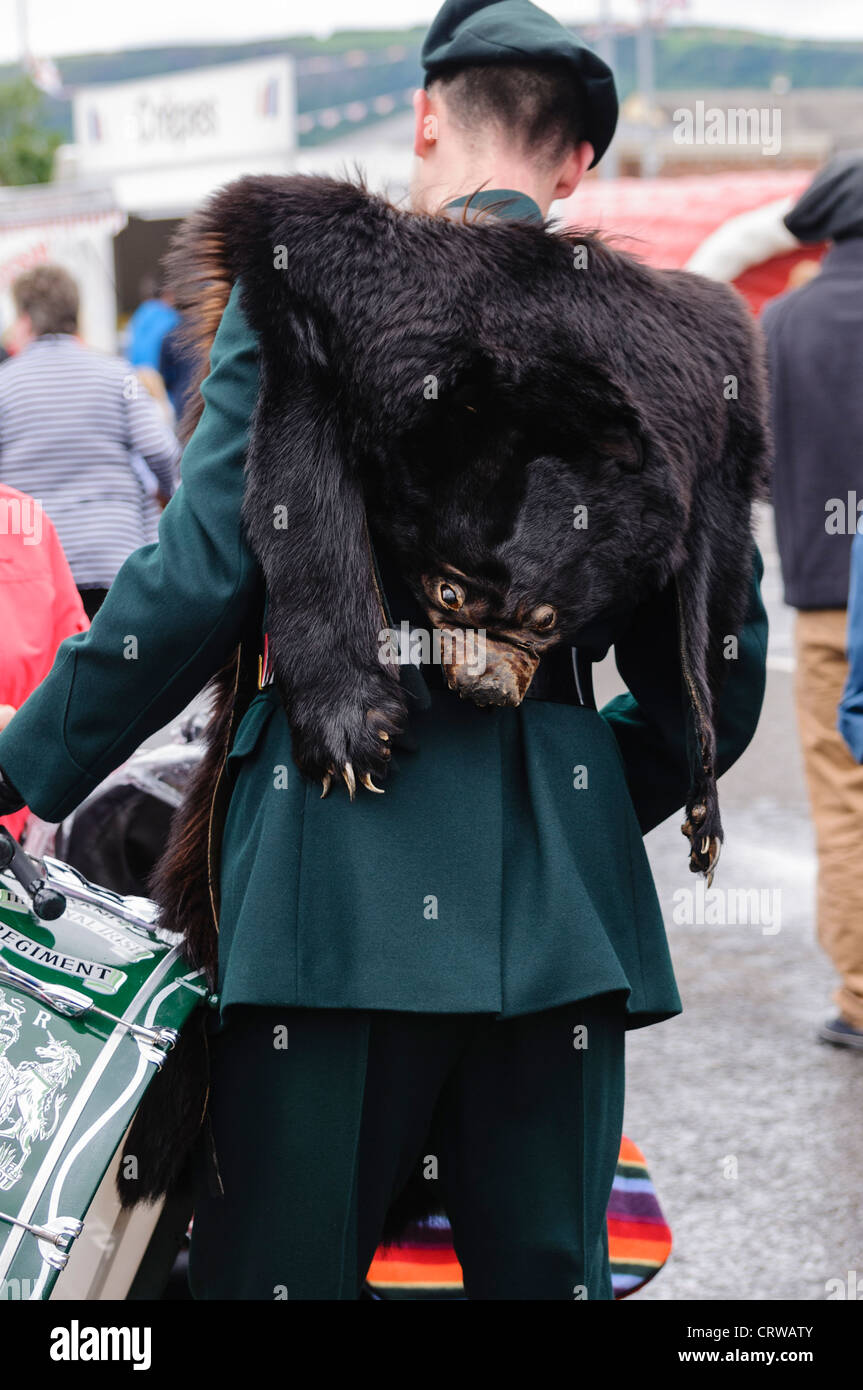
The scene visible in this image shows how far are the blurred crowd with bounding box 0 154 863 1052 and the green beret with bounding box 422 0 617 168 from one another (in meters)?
1.06

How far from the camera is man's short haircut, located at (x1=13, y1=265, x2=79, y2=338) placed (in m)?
5.73

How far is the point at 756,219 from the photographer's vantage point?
1319 cm

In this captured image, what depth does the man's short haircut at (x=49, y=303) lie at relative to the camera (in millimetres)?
5730

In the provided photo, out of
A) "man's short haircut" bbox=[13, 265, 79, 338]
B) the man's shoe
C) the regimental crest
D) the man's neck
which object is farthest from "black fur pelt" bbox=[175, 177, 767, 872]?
"man's short haircut" bbox=[13, 265, 79, 338]

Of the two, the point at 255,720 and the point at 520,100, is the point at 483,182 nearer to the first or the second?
the point at 520,100

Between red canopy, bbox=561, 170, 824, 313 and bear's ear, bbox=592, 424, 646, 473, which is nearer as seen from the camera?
bear's ear, bbox=592, 424, 646, 473

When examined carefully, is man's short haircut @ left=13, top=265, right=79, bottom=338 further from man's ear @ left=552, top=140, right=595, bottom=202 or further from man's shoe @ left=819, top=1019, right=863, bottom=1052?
man's ear @ left=552, top=140, right=595, bottom=202

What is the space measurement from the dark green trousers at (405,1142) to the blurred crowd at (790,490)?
3.04ft

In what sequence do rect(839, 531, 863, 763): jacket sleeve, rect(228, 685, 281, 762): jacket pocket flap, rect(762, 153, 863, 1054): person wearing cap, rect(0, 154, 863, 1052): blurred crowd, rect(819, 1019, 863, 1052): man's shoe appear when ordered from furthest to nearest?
rect(762, 153, 863, 1054): person wearing cap < rect(819, 1019, 863, 1052): man's shoe < rect(839, 531, 863, 763): jacket sleeve < rect(0, 154, 863, 1052): blurred crowd < rect(228, 685, 281, 762): jacket pocket flap

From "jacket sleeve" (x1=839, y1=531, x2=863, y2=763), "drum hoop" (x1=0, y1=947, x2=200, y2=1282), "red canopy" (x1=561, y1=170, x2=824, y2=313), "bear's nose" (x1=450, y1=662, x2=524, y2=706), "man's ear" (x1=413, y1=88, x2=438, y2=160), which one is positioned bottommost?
"red canopy" (x1=561, y1=170, x2=824, y2=313)

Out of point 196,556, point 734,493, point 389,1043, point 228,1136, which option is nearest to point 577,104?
point 734,493

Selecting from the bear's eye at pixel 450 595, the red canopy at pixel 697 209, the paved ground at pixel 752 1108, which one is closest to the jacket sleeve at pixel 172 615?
the bear's eye at pixel 450 595

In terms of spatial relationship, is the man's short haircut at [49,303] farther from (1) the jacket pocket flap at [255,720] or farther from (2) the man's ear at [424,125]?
(1) the jacket pocket flap at [255,720]
